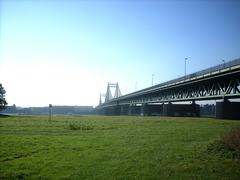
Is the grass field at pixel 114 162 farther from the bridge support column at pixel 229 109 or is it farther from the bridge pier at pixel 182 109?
the bridge pier at pixel 182 109

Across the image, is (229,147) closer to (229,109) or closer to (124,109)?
(229,109)

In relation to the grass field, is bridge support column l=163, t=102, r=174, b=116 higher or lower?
higher

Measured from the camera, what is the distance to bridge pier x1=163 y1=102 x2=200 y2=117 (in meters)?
92.6

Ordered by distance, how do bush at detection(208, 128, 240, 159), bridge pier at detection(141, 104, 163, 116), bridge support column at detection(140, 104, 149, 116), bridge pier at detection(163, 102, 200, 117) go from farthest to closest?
bridge pier at detection(141, 104, 163, 116), bridge support column at detection(140, 104, 149, 116), bridge pier at detection(163, 102, 200, 117), bush at detection(208, 128, 240, 159)

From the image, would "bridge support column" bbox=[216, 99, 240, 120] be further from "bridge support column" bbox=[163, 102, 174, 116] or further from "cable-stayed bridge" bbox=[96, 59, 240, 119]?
"bridge support column" bbox=[163, 102, 174, 116]

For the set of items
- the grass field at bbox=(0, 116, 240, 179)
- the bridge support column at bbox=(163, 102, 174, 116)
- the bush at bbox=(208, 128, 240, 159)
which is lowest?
the grass field at bbox=(0, 116, 240, 179)

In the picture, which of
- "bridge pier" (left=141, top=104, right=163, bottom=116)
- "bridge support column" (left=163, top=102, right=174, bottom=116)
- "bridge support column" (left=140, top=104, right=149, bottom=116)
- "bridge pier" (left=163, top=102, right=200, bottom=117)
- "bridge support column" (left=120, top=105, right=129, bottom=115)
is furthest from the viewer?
"bridge support column" (left=120, top=105, right=129, bottom=115)

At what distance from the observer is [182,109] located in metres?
93.5

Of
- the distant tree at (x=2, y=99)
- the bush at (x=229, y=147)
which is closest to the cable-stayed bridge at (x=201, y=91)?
the bush at (x=229, y=147)

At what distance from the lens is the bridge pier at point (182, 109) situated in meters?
92.6

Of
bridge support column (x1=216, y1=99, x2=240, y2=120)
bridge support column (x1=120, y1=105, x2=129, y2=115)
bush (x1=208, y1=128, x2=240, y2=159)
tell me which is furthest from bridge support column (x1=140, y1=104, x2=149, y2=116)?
bush (x1=208, y1=128, x2=240, y2=159)

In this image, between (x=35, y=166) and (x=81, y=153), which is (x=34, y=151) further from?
(x=35, y=166)

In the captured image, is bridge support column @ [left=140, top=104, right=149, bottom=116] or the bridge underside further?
bridge support column @ [left=140, top=104, right=149, bottom=116]

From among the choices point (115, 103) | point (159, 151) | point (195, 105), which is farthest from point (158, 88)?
point (159, 151)
